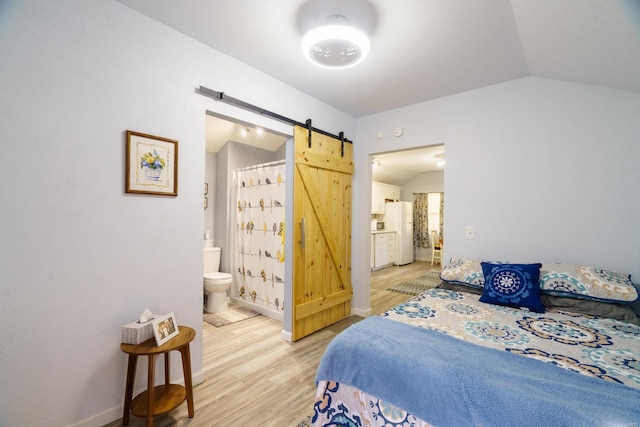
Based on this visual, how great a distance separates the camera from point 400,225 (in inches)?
288

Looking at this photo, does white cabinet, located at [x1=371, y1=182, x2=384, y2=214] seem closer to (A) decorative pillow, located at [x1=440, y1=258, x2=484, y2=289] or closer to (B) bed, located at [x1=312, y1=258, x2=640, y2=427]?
(A) decorative pillow, located at [x1=440, y1=258, x2=484, y2=289]

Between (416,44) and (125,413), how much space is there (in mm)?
3114

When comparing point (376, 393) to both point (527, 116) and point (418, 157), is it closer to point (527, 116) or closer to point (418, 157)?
point (527, 116)

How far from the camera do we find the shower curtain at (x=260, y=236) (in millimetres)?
3516

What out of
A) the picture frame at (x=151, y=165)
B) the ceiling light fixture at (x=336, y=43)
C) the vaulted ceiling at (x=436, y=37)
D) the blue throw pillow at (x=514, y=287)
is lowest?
the blue throw pillow at (x=514, y=287)

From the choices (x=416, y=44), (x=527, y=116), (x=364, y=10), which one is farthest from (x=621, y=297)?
(x=364, y=10)

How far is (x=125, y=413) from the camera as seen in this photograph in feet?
5.47

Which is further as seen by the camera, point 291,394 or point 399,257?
point 399,257

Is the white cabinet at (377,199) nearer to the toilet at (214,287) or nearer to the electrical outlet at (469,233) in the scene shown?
the electrical outlet at (469,233)

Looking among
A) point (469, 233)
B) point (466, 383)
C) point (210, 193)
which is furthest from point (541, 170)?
point (210, 193)

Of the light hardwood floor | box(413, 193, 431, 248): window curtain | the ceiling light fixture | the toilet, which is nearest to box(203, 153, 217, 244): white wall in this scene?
the toilet

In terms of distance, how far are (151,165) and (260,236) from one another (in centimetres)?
198

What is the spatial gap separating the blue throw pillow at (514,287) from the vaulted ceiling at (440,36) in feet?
5.01

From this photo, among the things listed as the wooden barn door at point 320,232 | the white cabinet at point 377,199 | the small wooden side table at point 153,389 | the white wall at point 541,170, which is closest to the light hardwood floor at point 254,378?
the small wooden side table at point 153,389
